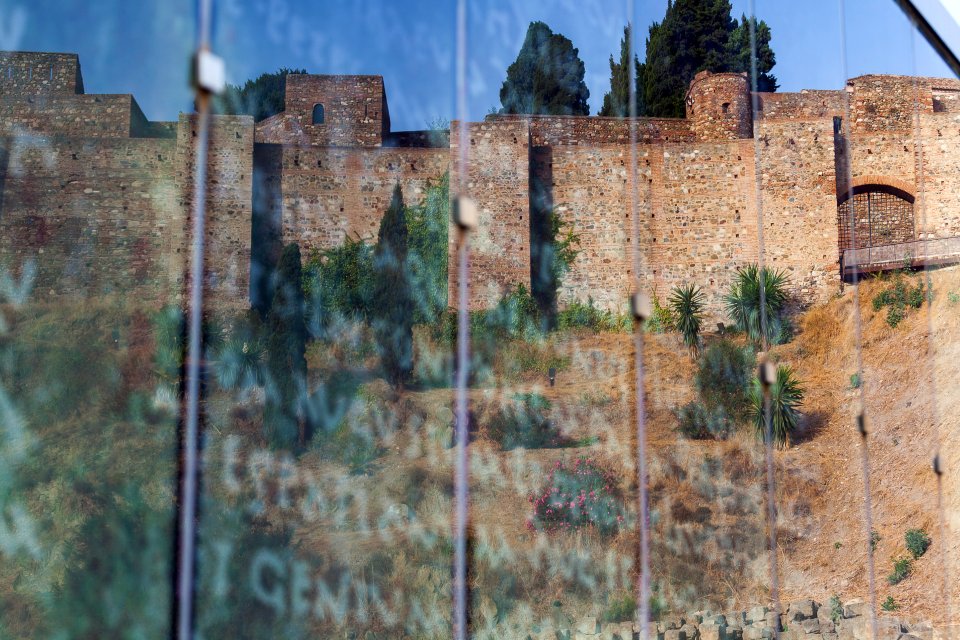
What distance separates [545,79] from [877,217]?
8.08 m

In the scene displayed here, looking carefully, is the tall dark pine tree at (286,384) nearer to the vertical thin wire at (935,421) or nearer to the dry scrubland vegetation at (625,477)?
the dry scrubland vegetation at (625,477)

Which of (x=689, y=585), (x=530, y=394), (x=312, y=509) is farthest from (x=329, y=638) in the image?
(x=530, y=394)

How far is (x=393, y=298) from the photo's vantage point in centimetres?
1706

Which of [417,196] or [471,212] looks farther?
[417,196]

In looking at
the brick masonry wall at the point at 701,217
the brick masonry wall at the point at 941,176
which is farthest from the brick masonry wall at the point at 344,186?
the brick masonry wall at the point at 941,176

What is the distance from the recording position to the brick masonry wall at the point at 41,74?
20.0m

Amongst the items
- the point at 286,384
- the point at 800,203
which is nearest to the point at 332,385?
the point at 286,384

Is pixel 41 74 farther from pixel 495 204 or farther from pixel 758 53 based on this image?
pixel 758 53

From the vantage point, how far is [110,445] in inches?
581

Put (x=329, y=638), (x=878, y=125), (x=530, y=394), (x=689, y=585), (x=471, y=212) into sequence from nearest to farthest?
(x=471, y=212) < (x=329, y=638) < (x=689, y=585) < (x=530, y=394) < (x=878, y=125)

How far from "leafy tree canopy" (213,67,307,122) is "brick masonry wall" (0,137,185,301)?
27.5 feet

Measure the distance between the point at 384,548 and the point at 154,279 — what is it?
7146mm

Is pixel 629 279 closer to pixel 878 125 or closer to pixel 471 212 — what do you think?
pixel 878 125

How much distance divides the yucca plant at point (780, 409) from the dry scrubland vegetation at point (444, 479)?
8.5 inches
